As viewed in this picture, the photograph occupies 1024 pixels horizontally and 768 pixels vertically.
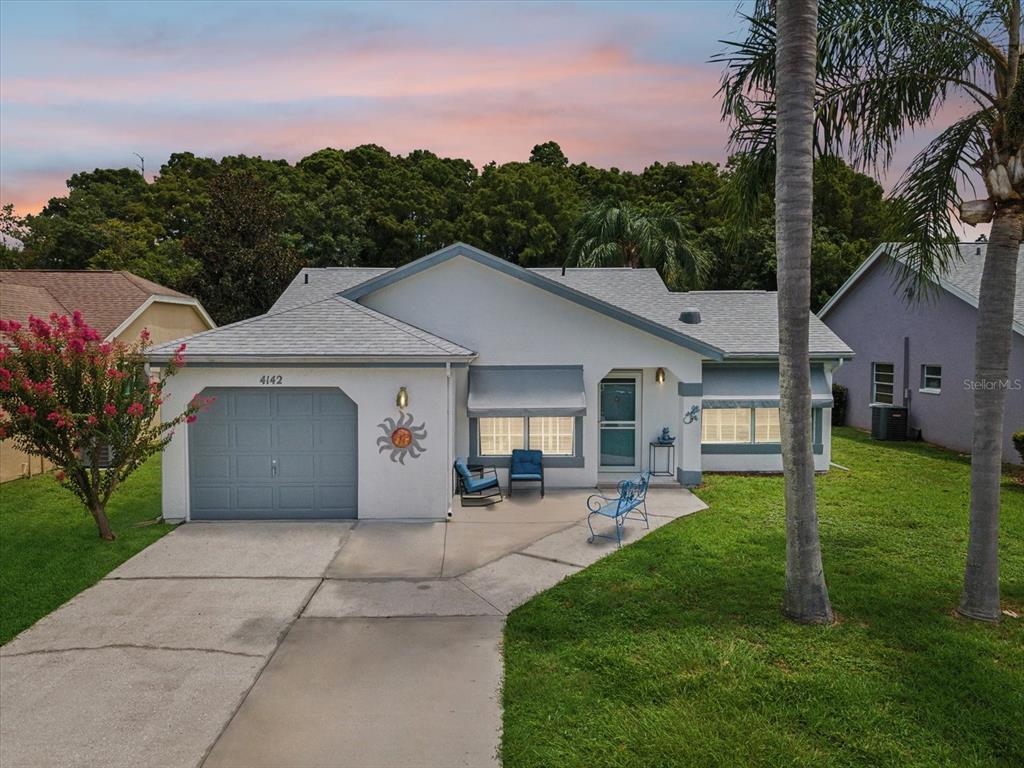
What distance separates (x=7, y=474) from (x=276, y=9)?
520 inches

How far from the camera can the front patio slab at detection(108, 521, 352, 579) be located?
989cm

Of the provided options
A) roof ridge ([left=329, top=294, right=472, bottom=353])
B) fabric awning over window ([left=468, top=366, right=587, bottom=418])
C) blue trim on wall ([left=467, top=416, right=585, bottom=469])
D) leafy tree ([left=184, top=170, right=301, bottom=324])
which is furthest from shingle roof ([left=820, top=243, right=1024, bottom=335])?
leafy tree ([left=184, top=170, right=301, bottom=324])

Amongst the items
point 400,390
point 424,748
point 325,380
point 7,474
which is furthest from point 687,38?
point 7,474

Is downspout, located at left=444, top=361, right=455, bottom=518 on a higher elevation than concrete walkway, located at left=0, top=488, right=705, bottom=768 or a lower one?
higher

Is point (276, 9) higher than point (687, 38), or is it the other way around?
point (276, 9)

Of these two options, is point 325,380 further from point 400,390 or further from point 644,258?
point 644,258

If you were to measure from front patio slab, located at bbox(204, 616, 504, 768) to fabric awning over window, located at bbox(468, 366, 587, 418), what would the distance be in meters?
6.68

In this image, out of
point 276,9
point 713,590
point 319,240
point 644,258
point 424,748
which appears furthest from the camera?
point 319,240

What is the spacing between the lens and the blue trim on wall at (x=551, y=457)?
15.2 m

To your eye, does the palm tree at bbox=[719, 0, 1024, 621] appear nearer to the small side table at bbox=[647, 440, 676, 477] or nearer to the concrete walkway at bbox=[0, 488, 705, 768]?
the concrete walkway at bbox=[0, 488, 705, 768]

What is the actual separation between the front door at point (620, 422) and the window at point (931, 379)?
38.4ft

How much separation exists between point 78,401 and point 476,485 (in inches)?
289

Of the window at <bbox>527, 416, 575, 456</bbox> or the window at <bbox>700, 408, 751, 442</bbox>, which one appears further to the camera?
the window at <bbox>700, 408, 751, 442</bbox>

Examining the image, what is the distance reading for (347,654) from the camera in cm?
713
